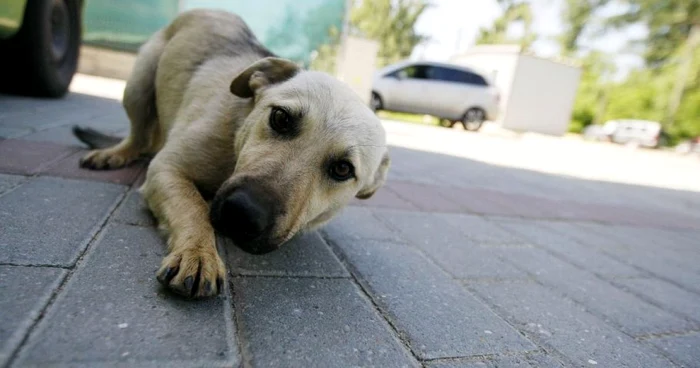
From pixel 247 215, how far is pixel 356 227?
4.29ft

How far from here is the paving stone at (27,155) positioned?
247 cm

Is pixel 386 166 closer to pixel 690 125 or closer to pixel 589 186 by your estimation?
pixel 589 186

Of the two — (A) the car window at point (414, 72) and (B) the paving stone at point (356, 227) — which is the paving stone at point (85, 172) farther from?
(A) the car window at point (414, 72)

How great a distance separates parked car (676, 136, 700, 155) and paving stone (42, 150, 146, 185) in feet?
108

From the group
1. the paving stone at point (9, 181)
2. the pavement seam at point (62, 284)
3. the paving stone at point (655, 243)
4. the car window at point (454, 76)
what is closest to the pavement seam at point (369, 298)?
the pavement seam at point (62, 284)

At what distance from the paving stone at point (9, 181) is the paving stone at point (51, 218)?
5 cm

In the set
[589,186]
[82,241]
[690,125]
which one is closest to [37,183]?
[82,241]

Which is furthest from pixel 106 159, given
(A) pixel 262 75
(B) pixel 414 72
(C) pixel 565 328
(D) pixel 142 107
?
(B) pixel 414 72

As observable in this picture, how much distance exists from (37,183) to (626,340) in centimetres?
298

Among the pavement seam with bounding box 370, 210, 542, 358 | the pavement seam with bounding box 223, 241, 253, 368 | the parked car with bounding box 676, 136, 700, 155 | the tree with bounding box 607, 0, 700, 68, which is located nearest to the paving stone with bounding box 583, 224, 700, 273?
the pavement seam with bounding box 370, 210, 542, 358

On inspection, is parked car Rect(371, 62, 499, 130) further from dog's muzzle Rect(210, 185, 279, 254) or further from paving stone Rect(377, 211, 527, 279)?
dog's muzzle Rect(210, 185, 279, 254)

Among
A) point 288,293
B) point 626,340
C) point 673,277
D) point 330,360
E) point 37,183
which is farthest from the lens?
point 673,277

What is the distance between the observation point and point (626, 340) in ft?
6.40

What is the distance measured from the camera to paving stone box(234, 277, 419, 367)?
134 centimetres
